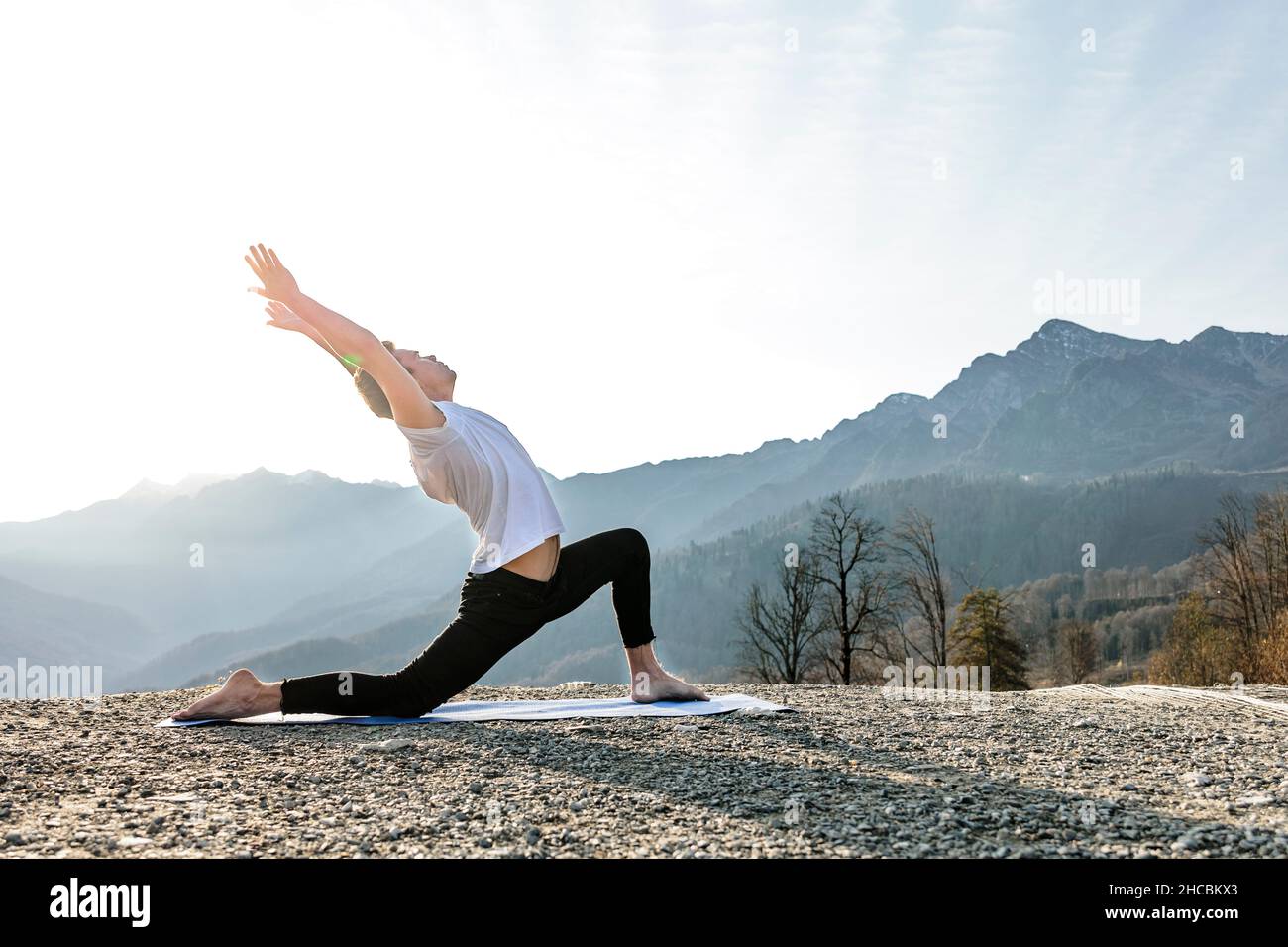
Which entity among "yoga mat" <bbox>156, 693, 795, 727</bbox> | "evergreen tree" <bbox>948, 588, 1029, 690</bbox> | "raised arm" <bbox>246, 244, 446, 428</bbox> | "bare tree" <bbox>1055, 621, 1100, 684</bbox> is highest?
"raised arm" <bbox>246, 244, 446, 428</bbox>

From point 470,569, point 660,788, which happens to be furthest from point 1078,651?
point 660,788

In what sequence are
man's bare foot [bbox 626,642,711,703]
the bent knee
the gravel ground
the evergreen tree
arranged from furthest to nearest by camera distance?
the evergreen tree → man's bare foot [bbox 626,642,711,703] → the bent knee → the gravel ground

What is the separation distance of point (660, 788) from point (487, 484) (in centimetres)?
250

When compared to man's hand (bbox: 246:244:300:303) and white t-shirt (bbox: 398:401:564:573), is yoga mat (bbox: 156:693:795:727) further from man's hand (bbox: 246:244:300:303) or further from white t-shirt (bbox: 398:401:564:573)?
man's hand (bbox: 246:244:300:303)

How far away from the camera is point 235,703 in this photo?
5.77m

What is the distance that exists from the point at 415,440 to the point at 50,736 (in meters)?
2.77

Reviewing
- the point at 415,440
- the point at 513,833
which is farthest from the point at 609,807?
the point at 415,440

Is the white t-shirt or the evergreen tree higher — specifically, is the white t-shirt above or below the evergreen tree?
above

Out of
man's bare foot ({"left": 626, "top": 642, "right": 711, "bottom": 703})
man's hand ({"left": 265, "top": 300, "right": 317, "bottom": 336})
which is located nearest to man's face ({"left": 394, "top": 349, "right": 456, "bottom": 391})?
man's hand ({"left": 265, "top": 300, "right": 317, "bottom": 336})

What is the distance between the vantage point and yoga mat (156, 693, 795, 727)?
5.74 m

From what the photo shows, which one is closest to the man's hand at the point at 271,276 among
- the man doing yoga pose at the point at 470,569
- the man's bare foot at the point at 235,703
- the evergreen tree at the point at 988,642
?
the man doing yoga pose at the point at 470,569

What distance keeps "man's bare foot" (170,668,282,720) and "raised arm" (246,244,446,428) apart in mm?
2255

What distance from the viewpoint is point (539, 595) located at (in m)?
5.70
